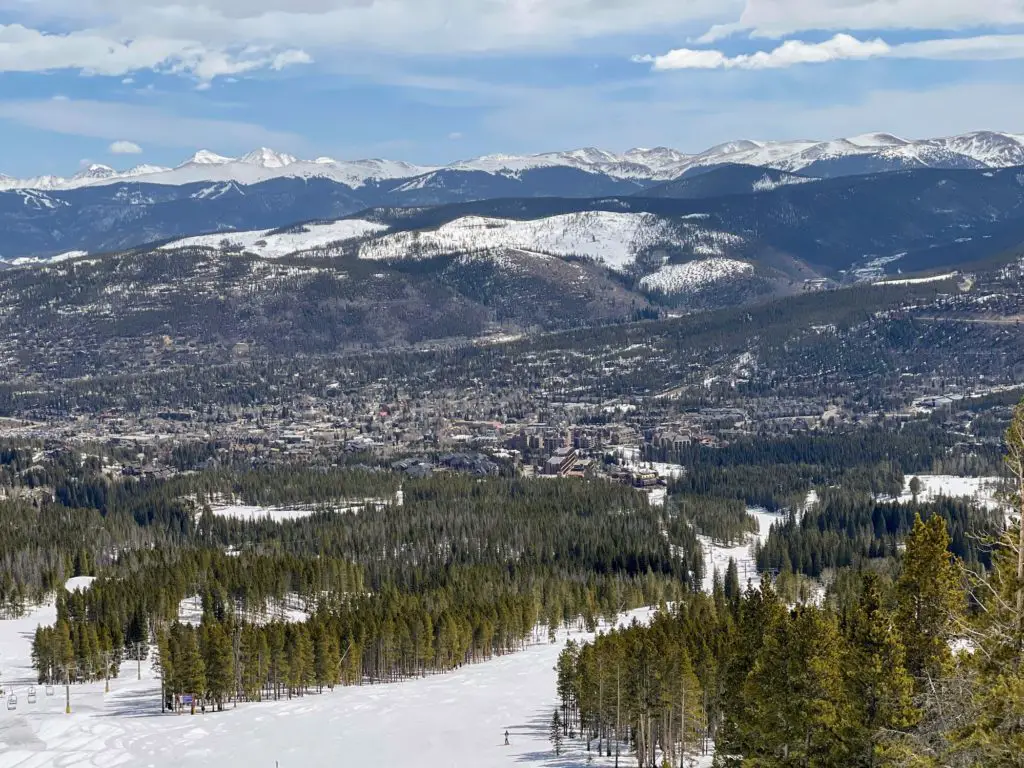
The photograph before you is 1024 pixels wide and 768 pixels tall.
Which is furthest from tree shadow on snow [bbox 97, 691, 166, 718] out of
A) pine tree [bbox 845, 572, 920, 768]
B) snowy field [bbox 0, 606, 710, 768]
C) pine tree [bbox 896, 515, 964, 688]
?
pine tree [bbox 896, 515, 964, 688]

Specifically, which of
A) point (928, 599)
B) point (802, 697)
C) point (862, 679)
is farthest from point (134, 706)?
point (928, 599)

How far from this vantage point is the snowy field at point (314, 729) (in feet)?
296

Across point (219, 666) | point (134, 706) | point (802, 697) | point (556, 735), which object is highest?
point (802, 697)

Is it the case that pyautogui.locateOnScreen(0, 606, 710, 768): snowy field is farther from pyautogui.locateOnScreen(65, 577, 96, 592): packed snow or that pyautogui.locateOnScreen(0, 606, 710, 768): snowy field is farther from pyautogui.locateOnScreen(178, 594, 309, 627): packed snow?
pyautogui.locateOnScreen(65, 577, 96, 592): packed snow

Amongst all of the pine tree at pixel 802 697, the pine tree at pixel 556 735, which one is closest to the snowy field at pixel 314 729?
the pine tree at pixel 556 735

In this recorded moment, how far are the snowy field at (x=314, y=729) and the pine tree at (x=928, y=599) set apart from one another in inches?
1651

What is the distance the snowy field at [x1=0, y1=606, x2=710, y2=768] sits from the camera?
90188 millimetres

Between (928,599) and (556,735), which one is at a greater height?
(928,599)

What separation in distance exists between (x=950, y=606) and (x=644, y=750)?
3944cm

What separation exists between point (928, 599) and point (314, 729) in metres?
62.2

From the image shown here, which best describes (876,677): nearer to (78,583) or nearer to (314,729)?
(314,729)

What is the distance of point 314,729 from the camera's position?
9969 centimetres

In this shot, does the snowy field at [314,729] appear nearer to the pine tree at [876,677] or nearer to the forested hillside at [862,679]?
the forested hillside at [862,679]

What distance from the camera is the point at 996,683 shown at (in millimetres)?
38406
